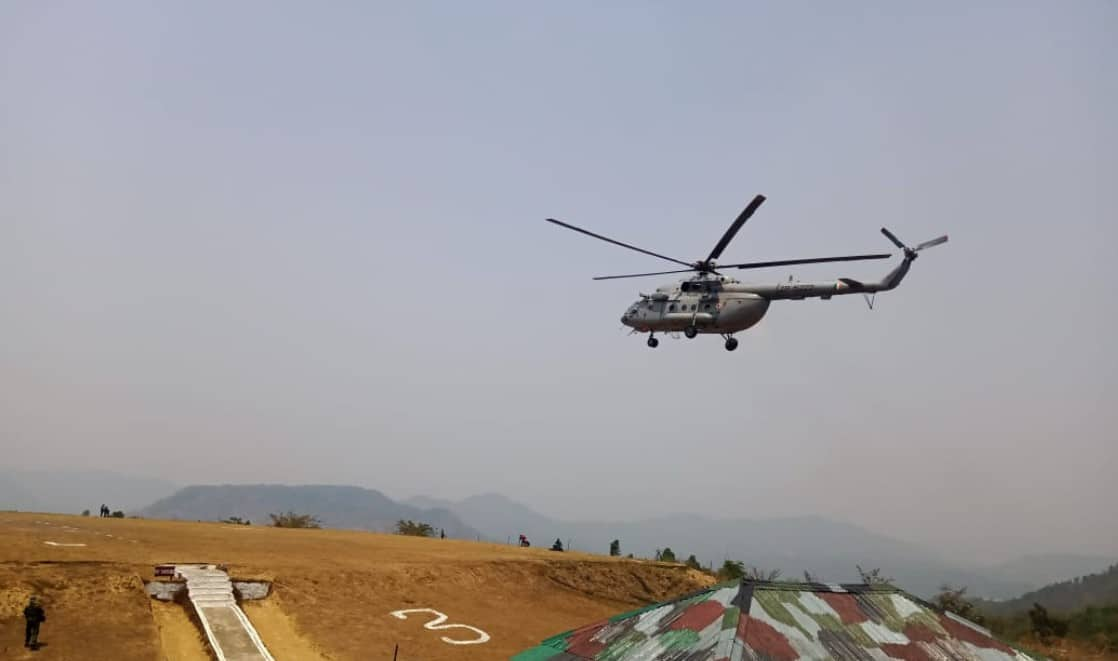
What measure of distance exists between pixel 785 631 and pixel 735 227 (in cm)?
2731

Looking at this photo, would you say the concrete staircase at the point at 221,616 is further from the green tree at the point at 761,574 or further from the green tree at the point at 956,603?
the green tree at the point at 956,603

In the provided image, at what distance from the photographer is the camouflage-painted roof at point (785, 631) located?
11.9 meters

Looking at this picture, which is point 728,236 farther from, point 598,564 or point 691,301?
point 598,564

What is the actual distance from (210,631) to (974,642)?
21.7 meters

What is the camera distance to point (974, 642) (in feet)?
44.2

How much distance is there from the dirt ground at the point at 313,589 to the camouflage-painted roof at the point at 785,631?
1416cm

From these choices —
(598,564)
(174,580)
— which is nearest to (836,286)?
(598,564)

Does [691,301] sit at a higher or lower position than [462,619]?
higher

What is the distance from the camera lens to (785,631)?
1209 cm

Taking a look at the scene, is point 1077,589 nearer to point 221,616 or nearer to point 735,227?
point 735,227

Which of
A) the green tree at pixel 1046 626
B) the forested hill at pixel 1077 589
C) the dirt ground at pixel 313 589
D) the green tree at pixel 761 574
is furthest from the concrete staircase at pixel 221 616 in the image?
the forested hill at pixel 1077 589

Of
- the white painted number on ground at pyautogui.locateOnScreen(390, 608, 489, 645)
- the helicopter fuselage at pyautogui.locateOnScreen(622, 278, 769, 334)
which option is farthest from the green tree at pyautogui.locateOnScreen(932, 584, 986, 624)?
the white painted number on ground at pyautogui.locateOnScreen(390, 608, 489, 645)

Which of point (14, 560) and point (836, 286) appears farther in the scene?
point (836, 286)

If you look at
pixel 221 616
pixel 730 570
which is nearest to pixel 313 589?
pixel 221 616
